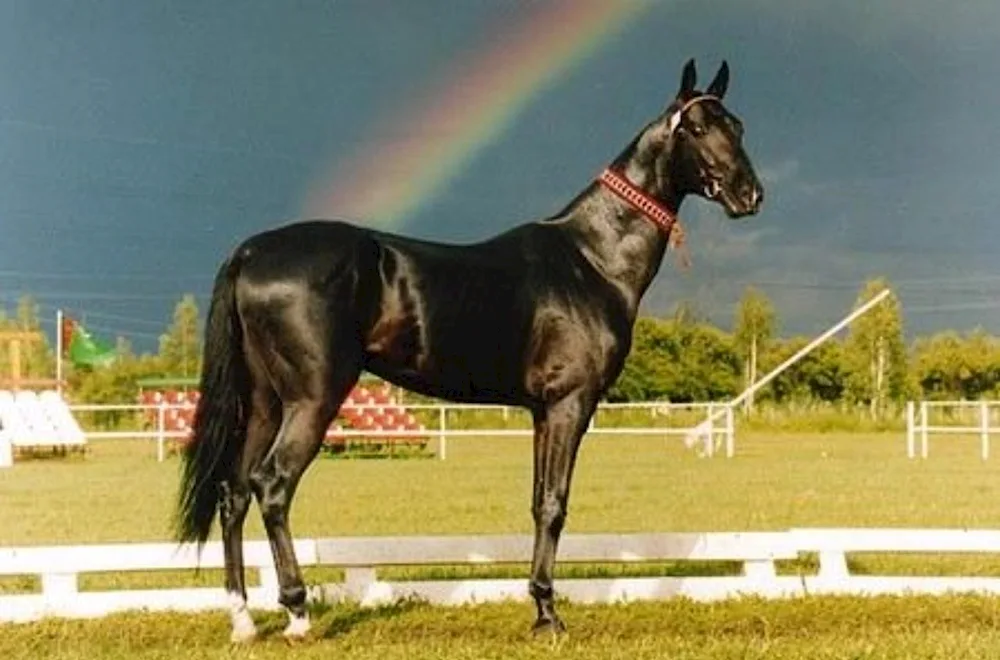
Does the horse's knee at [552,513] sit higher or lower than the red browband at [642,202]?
lower

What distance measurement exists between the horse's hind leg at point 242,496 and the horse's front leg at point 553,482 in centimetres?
140

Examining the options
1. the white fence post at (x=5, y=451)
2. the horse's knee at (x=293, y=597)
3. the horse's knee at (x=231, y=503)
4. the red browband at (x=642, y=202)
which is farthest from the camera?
the white fence post at (x=5, y=451)

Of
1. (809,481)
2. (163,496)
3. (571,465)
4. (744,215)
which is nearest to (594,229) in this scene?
(744,215)

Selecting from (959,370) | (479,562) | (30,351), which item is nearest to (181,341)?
(30,351)

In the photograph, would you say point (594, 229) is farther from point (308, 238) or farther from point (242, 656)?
point (242, 656)

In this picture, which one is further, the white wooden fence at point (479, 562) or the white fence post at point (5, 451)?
the white fence post at point (5, 451)

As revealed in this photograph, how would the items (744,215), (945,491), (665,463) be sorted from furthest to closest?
(665,463) < (945,491) < (744,215)

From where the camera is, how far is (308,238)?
647 cm

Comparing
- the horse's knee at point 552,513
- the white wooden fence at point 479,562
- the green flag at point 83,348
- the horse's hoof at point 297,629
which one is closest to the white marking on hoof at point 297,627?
the horse's hoof at point 297,629

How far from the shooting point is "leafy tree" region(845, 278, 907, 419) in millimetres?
56625

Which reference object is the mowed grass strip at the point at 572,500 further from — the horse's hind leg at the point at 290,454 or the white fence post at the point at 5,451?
the horse's hind leg at the point at 290,454

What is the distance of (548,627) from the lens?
21.7 feet

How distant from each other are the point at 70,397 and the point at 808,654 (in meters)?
47.8

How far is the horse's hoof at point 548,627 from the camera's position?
21.6 feet
